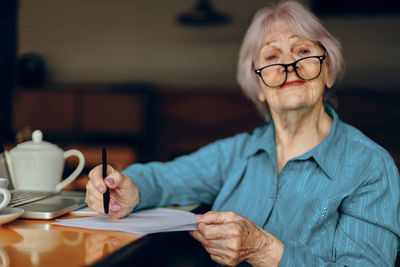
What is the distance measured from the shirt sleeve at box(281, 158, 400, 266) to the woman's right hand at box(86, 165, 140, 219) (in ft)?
1.38

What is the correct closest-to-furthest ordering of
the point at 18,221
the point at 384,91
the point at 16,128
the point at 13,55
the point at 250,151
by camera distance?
the point at 18,221 < the point at 250,151 < the point at 384,91 < the point at 16,128 < the point at 13,55

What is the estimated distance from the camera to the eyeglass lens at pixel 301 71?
130cm

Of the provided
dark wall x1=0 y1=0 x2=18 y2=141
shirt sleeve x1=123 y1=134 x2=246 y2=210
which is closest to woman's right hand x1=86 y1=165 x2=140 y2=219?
shirt sleeve x1=123 y1=134 x2=246 y2=210

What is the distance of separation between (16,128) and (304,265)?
143 inches

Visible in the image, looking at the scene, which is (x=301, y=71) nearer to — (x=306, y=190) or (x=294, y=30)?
(x=294, y=30)

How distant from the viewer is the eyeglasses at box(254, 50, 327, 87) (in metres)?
1.29

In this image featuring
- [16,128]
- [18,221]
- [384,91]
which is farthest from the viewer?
[16,128]

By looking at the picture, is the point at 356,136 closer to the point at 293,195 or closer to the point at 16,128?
the point at 293,195

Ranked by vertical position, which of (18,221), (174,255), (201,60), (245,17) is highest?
(245,17)

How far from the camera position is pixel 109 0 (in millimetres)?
4348

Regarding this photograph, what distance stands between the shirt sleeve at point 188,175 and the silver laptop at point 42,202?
0.18 m

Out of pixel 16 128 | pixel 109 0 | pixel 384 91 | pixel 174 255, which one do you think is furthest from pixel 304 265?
pixel 109 0

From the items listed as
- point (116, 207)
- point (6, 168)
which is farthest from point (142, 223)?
point (6, 168)

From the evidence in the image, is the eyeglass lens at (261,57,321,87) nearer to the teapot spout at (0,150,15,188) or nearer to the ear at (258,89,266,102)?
the ear at (258,89,266,102)
